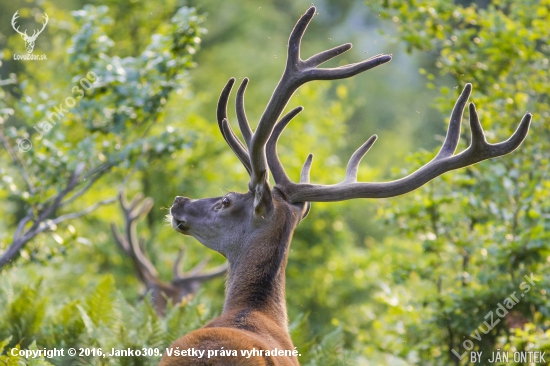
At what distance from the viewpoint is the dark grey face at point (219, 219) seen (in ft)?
15.4

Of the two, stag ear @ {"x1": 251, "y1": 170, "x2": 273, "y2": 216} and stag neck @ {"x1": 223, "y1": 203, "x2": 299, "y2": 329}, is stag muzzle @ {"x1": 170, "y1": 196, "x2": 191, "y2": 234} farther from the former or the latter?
stag ear @ {"x1": 251, "y1": 170, "x2": 273, "y2": 216}

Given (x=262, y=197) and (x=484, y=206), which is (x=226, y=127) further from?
(x=484, y=206)

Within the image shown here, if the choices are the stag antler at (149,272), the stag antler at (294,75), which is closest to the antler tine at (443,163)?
the stag antler at (294,75)

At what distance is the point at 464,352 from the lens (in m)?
6.38

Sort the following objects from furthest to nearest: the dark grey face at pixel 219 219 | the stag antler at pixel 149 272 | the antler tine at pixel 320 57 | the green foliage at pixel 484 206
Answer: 1. the stag antler at pixel 149 272
2. the green foliage at pixel 484 206
3. the dark grey face at pixel 219 219
4. the antler tine at pixel 320 57

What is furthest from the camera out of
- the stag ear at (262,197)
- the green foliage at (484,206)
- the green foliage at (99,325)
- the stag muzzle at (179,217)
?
the green foliage at (484,206)

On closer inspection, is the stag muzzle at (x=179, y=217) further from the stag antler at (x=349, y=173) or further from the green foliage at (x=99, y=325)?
the green foliage at (x=99, y=325)

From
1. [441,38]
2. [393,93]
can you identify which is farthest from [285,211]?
[393,93]

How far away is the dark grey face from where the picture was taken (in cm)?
470

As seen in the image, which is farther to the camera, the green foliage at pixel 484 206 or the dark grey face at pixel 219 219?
the green foliage at pixel 484 206

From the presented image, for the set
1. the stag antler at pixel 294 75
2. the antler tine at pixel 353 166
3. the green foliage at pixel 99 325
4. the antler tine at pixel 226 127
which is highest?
the stag antler at pixel 294 75

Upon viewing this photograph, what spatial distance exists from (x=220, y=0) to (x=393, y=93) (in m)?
10.4

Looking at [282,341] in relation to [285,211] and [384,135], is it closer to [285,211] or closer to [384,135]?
[285,211]

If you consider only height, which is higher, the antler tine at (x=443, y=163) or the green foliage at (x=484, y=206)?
the antler tine at (x=443, y=163)
